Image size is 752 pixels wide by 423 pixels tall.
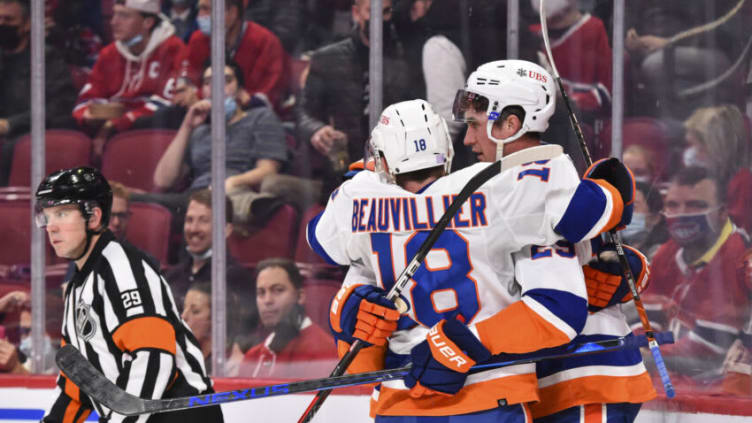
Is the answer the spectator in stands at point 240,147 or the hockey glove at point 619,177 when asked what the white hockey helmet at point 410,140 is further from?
the spectator in stands at point 240,147

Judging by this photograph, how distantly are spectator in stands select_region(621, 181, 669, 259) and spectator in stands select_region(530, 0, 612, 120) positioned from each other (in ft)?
0.96

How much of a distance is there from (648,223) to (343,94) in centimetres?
117

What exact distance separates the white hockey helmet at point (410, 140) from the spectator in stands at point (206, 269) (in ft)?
6.23

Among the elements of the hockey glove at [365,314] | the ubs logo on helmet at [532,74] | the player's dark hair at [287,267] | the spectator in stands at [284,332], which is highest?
the ubs logo on helmet at [532,74]

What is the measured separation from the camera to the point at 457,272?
1786 millimetres

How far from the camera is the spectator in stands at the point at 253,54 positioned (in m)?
3.70

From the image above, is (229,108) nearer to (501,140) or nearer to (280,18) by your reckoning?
(280,18)

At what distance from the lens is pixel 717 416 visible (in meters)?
2.69

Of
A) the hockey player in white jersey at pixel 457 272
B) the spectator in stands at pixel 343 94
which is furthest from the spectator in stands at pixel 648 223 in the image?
the hockey player in white jersey at pixel 457 272

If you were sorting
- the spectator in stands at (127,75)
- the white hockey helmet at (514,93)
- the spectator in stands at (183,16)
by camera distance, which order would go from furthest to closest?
the spectator in stands at (127,75), the spectator in stands at (183,16), the white hockey helmet at (514,93)

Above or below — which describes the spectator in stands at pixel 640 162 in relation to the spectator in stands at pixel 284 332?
above

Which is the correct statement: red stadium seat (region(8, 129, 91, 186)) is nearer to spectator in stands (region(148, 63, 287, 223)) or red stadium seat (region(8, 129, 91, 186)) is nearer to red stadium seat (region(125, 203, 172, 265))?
red stadium seat (region(125, 203, 172, 265))

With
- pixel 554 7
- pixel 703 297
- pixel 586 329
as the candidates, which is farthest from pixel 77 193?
pixel 703 297

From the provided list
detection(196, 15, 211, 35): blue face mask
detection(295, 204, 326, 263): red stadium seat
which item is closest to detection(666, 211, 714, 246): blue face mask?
detection(295, 204, 326, 263): red stadium seat
